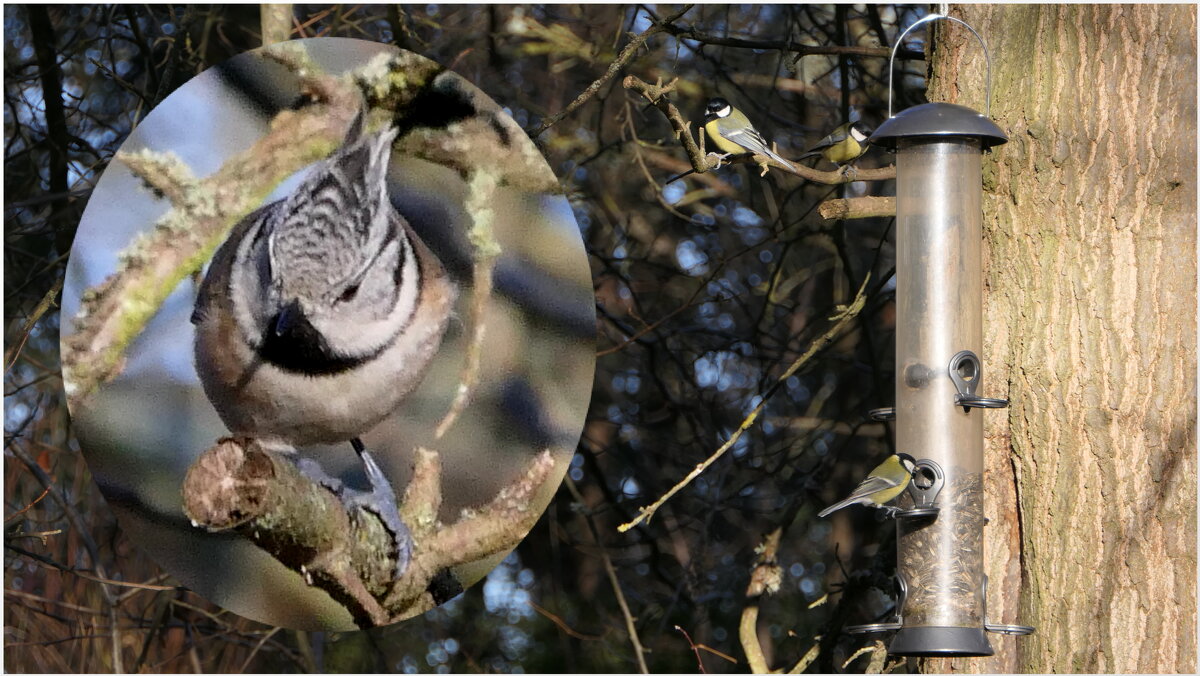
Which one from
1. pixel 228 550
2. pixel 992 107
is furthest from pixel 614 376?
pixel 992 107

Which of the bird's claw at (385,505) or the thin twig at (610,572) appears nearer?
the bird's claw at (385,505)

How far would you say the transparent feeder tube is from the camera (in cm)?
219

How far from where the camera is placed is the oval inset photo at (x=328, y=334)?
8.81ft

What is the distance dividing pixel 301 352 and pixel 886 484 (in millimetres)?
1262

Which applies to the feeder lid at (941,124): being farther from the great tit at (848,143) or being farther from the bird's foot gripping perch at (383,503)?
the bird's foot gripping perch at (383,503)

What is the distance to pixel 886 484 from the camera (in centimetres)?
215

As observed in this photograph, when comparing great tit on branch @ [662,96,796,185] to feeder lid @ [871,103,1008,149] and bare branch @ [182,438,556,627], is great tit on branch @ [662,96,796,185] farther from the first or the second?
bare branch @ [182,438,556,627]

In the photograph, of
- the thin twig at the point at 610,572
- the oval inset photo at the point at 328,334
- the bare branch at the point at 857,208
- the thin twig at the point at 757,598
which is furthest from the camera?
the thin twig at the point at 610,572

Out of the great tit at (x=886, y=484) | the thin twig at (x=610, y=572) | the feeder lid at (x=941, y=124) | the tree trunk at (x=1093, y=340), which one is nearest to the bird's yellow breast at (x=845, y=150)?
the tree trunk at (x=1093, y=340)

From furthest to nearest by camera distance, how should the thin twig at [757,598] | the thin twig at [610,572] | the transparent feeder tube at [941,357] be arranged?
the thin twig at [610,572], the thin twig at [757,598], the transparent feeder tube at [941,357]

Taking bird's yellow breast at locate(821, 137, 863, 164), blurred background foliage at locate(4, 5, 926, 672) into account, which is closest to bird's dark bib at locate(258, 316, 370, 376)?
bird's yellow breast at locate(821, 137, 863, 164)

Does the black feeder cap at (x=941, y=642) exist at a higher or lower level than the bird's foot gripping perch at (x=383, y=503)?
lower

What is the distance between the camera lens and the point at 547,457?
2.84 metres

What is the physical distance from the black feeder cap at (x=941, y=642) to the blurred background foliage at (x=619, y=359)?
1.69 meters
